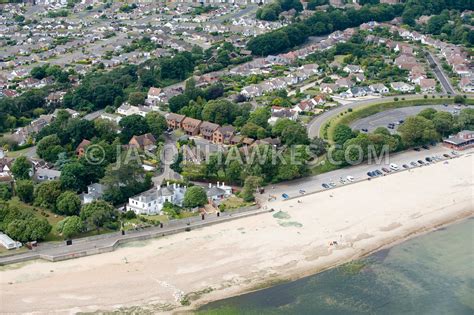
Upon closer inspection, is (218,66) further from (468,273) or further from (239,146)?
(468,273)

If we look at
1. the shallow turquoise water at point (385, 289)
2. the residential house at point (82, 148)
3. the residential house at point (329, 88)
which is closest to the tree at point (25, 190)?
the residential house at point (82, 148)

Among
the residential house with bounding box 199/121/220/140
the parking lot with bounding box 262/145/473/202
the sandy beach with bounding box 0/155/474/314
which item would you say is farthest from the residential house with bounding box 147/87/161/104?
the sandy beach with bounding box 0/155/474/314

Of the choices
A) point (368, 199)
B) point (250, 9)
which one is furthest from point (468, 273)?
point (250, 9)

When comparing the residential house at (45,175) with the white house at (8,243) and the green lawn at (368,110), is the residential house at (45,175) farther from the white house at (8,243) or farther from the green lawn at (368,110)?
the green lawn at (368,110)

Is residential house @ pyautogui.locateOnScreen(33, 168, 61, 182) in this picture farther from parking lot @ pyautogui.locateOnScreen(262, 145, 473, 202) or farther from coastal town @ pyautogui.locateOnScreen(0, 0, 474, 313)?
parking lot @ pyautogui.locateOnScreen(262, 145, 473, 202)

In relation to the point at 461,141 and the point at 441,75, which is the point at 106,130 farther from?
the point at 441,75

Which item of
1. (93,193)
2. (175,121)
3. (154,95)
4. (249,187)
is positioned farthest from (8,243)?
(154,95)

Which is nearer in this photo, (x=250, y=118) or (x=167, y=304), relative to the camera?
(x=167, y=304)
